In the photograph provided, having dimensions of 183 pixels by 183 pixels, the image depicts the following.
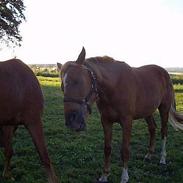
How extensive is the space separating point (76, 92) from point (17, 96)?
83 centimetres

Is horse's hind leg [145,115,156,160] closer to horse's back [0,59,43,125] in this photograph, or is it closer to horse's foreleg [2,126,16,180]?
horse's foreleg [2,126,16,180]

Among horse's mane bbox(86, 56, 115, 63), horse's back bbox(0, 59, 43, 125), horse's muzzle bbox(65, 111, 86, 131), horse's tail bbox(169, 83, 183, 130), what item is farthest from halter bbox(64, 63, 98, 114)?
horse's tail bbox(169, 83, 183, 130)

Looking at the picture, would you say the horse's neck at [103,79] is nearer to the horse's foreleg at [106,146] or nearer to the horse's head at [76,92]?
the horse's head at [76,92]

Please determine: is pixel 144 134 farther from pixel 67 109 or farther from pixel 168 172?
pixel 67 109

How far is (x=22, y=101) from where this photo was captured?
5043 millimetres

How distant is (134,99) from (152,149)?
2013 mm

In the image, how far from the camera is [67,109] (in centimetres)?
497

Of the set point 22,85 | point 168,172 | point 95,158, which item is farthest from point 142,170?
point 22,85

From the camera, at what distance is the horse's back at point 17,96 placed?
4992 millimetres

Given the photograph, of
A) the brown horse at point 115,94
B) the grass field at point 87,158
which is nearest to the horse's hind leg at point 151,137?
the brown horse at point 115,94

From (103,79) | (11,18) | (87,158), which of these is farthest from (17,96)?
(11,18)

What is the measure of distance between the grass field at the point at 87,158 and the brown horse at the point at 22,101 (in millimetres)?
1289

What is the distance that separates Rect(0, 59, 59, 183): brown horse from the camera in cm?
500

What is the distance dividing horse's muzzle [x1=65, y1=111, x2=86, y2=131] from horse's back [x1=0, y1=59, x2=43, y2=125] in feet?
1.64
